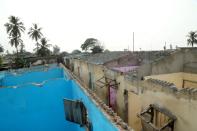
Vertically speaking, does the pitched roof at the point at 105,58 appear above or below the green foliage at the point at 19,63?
above

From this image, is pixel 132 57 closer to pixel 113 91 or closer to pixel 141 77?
pixel 113 91

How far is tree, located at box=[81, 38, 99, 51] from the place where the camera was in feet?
182

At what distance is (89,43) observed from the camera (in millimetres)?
56094

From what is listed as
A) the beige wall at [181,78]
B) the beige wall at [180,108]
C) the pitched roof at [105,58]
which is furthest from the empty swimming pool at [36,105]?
the pitched roof at [105,58]

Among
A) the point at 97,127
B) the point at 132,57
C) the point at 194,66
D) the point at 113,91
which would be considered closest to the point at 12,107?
the point at 97,127

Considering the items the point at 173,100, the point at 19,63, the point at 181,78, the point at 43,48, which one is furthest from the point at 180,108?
the point at 43,48

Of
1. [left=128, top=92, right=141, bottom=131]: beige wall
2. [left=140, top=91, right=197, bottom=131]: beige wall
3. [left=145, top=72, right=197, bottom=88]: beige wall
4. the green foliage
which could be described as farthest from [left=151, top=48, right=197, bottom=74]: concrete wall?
the green foliage

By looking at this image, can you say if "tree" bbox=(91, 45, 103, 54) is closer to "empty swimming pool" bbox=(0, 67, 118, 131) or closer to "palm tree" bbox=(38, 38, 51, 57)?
"palm tree" bbox=(38, 38, 51, 57)

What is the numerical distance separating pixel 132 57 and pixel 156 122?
11.0m

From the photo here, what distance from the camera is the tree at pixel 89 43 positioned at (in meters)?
55.6

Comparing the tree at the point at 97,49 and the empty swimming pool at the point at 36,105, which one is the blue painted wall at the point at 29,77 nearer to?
the empty swimming pool at the point at 36,105

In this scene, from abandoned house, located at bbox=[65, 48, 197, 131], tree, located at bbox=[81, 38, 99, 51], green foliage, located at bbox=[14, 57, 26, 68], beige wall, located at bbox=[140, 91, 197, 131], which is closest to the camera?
beige wall, located at bbox=[140, 91, 197, 131]

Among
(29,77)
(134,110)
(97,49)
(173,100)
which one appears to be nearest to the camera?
(173,100)

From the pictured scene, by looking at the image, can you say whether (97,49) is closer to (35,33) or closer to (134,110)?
(35,33)
